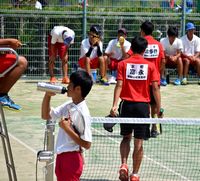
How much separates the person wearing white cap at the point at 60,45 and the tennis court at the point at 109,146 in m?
1.85

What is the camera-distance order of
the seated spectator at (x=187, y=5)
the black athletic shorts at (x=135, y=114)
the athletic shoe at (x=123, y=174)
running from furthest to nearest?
the seated spectator at (x=187, y=5) < the black athletic shorts at (x=135, y=114) < the athletic shoe at (x=123, y=174)

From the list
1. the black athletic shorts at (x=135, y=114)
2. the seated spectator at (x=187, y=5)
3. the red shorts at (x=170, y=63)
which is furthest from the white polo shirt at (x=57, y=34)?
the black athletic shorts at (x=135, y=114)

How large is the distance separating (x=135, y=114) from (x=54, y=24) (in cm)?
1016

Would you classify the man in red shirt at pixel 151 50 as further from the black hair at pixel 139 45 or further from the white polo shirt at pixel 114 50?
the white polo shirt at pixel 114 50

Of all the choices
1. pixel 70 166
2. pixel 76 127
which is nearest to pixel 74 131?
pixel 76 127

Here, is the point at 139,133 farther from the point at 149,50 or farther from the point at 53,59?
the point at 53,59

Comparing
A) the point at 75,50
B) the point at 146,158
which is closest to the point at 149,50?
the point at 146,158

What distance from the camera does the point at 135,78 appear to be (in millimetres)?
9352

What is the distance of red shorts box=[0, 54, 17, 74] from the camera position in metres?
6.69

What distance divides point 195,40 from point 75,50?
3366 mm

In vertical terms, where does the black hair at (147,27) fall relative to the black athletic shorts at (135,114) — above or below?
above

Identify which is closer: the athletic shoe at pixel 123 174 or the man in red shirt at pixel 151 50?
the athletic shoe at pixel 123 174

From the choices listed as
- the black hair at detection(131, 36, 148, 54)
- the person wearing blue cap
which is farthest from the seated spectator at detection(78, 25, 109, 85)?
the black hair at detection(131, 36, 148, 54)

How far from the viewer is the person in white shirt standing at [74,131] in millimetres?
6543
